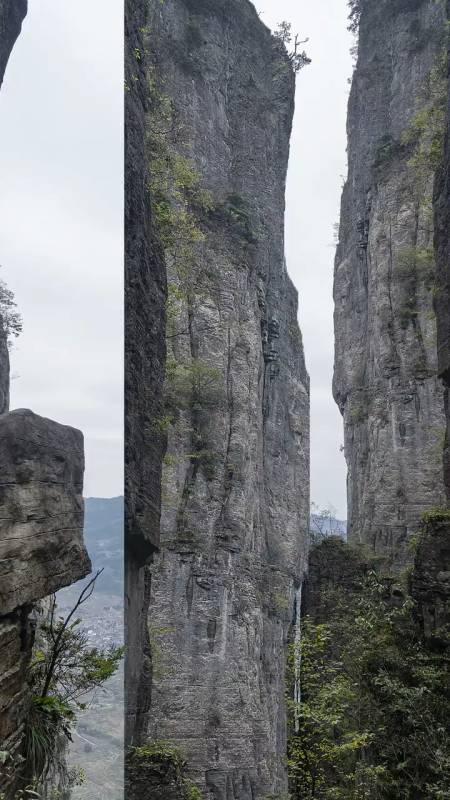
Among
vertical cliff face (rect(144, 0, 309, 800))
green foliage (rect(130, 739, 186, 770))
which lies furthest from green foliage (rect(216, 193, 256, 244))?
green foliage (rect(130, 739, 186, 770))

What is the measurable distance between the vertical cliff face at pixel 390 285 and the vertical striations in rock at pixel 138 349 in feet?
41.0

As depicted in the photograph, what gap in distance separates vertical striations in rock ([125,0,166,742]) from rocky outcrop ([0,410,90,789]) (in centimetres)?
271

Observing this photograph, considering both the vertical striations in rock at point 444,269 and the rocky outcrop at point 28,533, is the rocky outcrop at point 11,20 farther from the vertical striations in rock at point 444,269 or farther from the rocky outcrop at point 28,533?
the vertical striations in rock at point 444,269

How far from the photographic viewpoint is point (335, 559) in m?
23.9

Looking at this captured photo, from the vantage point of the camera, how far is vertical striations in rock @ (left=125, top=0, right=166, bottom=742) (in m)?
7.71

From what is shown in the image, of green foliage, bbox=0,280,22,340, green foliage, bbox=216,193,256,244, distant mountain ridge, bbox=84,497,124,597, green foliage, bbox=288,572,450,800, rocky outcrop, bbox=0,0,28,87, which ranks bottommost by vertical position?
green foliage, bbox=288,572,450,800

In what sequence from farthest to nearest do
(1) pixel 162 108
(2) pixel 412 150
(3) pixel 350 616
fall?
(2) pixel 412 150, (1) pixel 162 108, (3) pixel 350 616

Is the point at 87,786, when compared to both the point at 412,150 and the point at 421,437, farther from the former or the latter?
the point at 412,150

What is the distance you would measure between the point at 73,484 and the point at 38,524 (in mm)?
332

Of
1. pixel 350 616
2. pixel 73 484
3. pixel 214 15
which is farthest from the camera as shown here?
pixel 214 15

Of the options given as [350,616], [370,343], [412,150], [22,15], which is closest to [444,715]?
[22,15]

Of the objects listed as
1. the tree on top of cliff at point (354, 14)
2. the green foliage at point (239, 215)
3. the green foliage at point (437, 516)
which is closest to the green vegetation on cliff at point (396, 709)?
the green foliage at point (437, 516)

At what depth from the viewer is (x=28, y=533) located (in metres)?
4.23

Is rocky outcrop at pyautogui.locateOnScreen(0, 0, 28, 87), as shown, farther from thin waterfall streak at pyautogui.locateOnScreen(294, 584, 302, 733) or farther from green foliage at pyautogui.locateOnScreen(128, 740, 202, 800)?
thin waterfall streak at pyautogui.locateOnScreen(294, 584, 302, 733)
